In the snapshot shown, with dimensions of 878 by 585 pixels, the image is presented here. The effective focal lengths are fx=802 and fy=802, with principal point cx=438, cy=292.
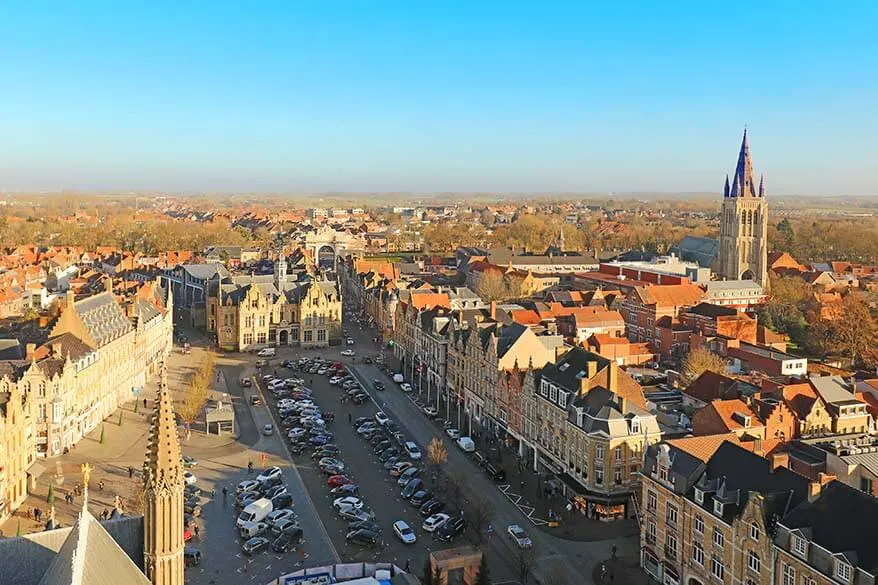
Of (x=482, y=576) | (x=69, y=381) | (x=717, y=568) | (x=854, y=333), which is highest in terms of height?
(x=69, y=381)

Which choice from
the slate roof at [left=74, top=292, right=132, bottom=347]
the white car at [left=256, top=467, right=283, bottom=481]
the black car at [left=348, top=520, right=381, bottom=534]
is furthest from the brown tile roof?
the slate roof at [left=74, top=292, right=132, bottom=347]

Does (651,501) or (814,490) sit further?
(651,501)

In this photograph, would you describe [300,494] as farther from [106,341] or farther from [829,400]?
[829,400]

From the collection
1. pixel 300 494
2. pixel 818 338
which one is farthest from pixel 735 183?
pixel 300 494

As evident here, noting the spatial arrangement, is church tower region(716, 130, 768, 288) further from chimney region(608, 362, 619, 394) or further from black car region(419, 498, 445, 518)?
black car region(419, 498, 445, 518)

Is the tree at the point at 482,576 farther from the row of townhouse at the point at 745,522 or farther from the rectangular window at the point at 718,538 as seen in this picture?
the rectangular window at the point at 718,538

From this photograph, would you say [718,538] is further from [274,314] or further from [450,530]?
[274,314]

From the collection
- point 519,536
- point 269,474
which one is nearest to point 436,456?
point 519,536
